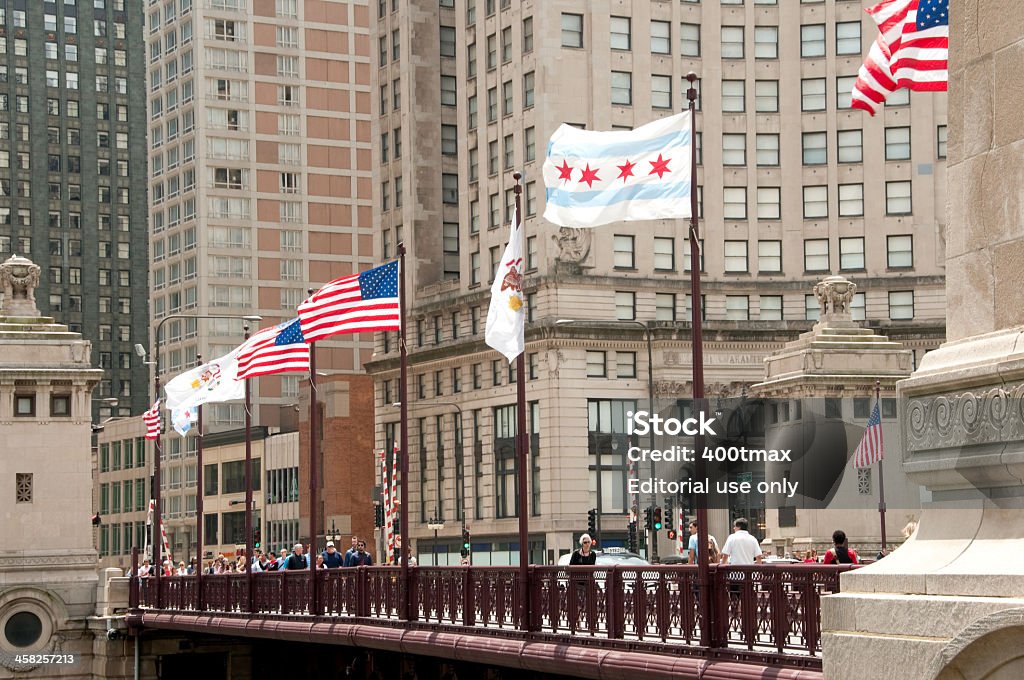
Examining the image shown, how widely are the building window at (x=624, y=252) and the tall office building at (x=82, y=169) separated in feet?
309

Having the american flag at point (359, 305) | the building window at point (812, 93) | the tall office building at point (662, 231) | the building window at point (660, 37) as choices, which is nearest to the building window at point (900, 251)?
the tall office building at point (662, 231)

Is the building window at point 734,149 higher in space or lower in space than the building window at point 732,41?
lower

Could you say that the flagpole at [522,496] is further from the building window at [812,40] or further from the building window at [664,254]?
the building window at [812,40]

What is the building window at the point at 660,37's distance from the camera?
10562 centimetres

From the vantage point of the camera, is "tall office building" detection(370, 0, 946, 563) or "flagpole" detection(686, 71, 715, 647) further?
"tall office building" detection(370, 0, 946, 563)

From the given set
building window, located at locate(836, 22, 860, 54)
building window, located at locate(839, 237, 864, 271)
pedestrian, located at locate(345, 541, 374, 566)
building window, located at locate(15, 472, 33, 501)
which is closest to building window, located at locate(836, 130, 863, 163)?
building window, located at locate(839, 237, 864, 271)

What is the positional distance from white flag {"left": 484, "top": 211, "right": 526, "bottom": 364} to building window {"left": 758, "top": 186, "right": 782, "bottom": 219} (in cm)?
7562

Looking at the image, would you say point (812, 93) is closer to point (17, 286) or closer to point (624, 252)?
point (624, 252)

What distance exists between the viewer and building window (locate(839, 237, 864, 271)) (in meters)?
106

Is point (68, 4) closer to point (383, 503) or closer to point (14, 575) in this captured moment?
point (383, 503)

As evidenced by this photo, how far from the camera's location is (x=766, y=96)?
4213 inches

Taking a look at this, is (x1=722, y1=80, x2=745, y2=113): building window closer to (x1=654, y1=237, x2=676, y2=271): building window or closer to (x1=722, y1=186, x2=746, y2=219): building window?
(x1=722, y1=186, x2=746, y2=219): building window

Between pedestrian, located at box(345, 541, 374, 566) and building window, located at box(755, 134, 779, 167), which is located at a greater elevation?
building window, located at box(755, 134, 779, 167)

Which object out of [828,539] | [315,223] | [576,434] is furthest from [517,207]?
[315,223]
